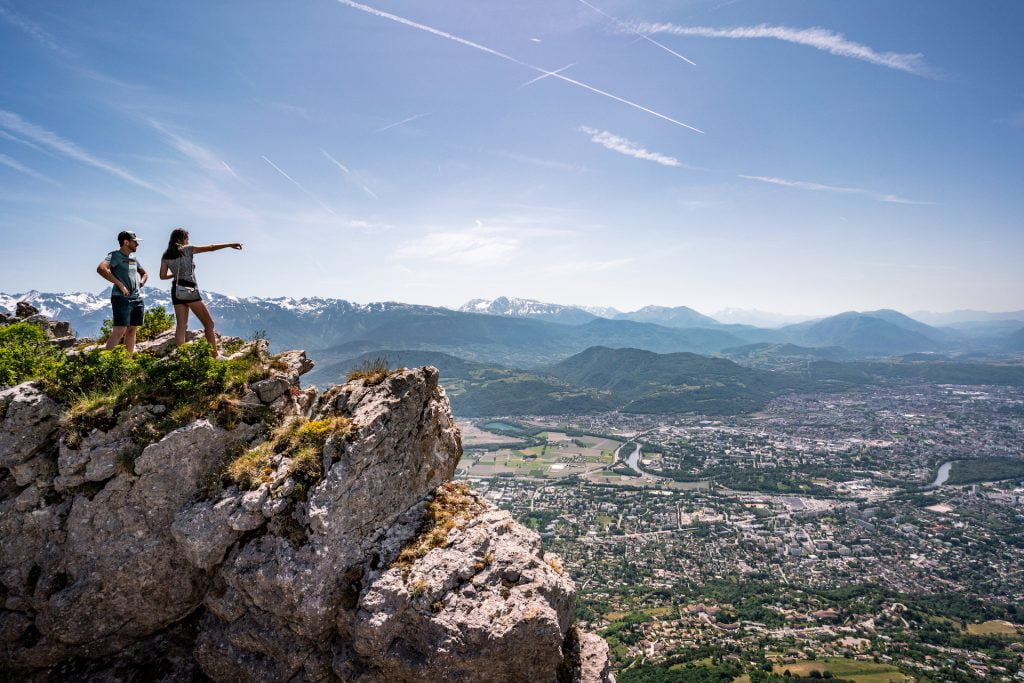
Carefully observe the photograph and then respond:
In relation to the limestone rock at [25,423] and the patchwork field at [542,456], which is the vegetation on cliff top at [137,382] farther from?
the patchwork field at [542,456]

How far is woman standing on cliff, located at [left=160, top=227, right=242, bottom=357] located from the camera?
412 inches

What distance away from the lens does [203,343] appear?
403 inches

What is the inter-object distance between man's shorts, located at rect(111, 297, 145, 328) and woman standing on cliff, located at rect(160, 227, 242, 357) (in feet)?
3.25

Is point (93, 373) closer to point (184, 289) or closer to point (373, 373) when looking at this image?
point (184, 289)

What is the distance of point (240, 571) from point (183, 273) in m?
7.05

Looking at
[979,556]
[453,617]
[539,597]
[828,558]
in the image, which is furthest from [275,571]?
[979,556]

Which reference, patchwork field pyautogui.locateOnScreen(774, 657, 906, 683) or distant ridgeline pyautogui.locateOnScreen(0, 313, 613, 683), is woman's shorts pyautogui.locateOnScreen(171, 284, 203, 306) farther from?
patchwork field pyautogui.locateOnScreen(774, 657, 906, 683)

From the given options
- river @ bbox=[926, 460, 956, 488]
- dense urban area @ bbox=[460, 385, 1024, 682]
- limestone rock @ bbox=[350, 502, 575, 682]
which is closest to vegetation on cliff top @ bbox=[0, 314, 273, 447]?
limestone rock @ bbox=[350, 502, 575, 682]

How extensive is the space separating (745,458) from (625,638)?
118 meters

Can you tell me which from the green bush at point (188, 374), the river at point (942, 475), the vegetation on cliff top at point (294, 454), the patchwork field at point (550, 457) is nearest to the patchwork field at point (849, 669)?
the vegetation on cliff top at point (294, 454)

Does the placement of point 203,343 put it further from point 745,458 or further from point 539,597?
point 745,458

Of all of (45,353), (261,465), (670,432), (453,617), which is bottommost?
(670,432)

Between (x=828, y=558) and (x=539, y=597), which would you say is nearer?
(x=539, y=597)

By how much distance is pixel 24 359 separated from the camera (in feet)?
32.9
